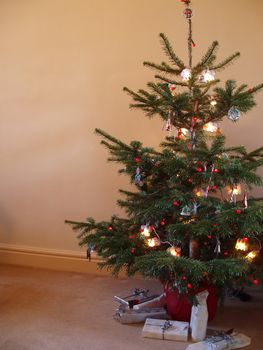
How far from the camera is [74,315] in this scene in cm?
208

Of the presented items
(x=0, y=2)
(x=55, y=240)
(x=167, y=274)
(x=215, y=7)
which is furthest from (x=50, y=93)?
(x=167, y=274)

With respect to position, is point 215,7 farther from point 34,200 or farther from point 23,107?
point 34,200

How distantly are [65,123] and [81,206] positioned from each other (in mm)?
631

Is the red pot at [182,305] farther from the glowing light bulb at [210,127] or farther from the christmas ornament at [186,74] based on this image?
the christmas ornament at [186,74]

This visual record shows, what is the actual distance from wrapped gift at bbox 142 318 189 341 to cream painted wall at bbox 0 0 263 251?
41.4 inches

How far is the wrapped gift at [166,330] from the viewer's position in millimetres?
1814

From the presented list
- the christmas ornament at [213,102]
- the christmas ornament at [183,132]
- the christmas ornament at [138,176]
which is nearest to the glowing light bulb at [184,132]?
the christmas ornament at [183,132]

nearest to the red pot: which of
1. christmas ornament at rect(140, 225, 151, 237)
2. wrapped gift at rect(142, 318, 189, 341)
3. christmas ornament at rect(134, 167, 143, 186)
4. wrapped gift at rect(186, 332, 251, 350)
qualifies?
wrapped gift at rect(142, 318, 189, 341)

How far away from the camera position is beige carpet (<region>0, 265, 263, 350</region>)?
5.88ft

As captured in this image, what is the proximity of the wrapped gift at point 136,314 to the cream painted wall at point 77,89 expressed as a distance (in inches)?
35.1

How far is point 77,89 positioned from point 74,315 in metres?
1.58

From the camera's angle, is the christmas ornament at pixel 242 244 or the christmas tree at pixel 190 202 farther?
the christmas ornament at pixel 242 244

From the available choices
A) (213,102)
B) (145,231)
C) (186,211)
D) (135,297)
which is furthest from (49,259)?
(213,102)

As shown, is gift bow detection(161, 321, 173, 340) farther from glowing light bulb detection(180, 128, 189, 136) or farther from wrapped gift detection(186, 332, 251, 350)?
glowing light bulb detection(180, 128, 189, 136)
